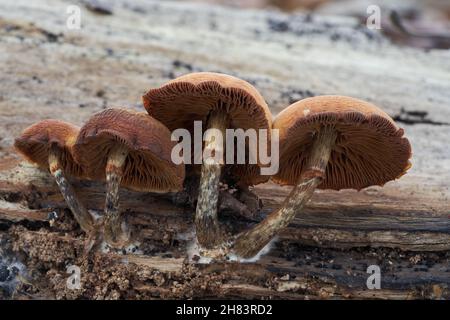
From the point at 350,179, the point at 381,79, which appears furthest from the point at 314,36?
the point at 350,179

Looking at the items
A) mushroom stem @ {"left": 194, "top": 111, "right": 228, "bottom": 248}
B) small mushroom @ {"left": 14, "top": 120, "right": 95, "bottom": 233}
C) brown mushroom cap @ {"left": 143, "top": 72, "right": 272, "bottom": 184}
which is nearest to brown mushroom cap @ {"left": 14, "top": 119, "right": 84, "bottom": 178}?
small mushroom @ {"left": 14, "top": 120, "right": 95, "bottom": 233}

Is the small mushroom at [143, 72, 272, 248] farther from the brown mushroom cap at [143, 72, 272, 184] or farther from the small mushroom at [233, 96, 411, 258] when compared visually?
the small mushroom at [233, 96, 411, 258]

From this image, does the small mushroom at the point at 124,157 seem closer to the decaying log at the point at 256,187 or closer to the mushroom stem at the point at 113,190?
the mushroom stem at the point at 113,190

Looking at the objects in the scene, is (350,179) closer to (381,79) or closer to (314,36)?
(381,79)

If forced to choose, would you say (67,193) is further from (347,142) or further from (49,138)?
(347,142)

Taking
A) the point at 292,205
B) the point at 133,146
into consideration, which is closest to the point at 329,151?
the point at 292,205
